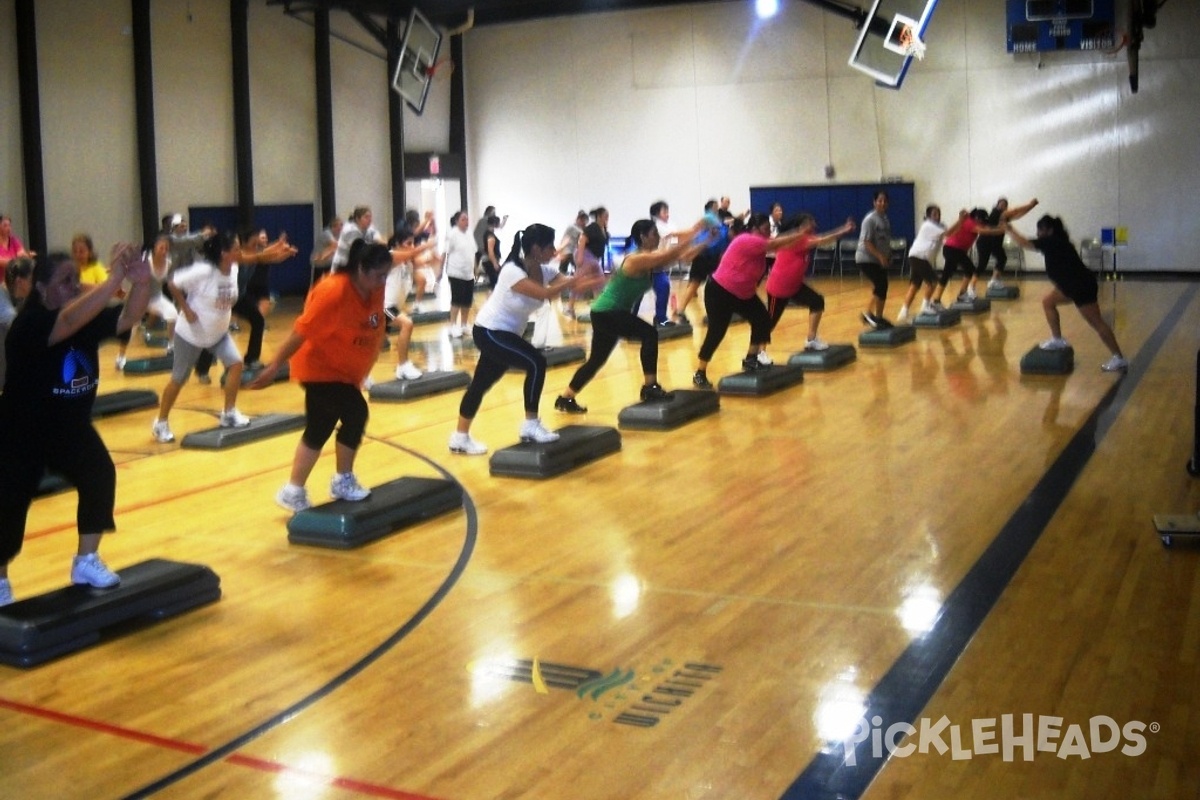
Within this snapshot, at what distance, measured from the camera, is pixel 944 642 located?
462cm

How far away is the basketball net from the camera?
52.3 feet

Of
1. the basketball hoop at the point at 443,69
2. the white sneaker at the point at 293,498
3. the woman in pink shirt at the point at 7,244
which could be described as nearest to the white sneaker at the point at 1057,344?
the white sneaker at the point at 293,498

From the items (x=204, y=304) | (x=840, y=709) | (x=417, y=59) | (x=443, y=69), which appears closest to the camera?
(x=840, y=709)

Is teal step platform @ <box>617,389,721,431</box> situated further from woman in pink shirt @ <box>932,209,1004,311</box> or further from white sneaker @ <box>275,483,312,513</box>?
woman in pink shirt @ <box>932,209,1004,311</box>

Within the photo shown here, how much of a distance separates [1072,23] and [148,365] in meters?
11.5

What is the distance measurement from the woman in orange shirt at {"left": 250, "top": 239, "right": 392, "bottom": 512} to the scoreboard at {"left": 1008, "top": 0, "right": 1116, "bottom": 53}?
1257 cm

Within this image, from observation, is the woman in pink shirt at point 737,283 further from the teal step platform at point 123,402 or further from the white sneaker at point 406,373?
the teal step platform at point 123,402

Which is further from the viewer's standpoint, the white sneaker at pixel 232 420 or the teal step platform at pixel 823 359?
the teal step platform at pixel 823 359

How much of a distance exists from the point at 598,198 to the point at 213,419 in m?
13.8

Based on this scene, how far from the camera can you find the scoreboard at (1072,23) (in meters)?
16.0

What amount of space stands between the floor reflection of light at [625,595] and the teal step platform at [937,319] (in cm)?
865

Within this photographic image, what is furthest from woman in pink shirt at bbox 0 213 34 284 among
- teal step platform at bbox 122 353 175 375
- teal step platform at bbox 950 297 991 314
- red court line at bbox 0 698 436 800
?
teal step platform at bbox 950 297 991 314

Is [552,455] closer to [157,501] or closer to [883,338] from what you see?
[157,501]

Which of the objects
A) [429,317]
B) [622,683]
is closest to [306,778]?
[622,683]
